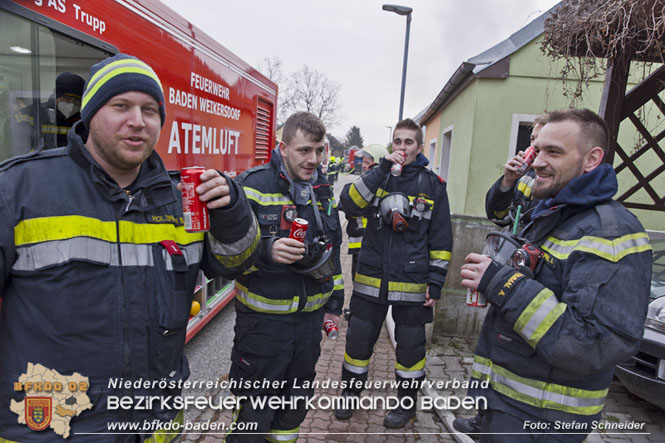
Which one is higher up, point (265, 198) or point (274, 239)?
point (265, 198)

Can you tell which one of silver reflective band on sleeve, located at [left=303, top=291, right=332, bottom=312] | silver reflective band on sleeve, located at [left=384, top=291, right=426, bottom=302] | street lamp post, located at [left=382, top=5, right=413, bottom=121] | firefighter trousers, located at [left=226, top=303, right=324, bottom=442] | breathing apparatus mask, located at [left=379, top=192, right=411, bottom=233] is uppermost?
street lamp post, located at [left=382, top=5, right=413, bottom=121]

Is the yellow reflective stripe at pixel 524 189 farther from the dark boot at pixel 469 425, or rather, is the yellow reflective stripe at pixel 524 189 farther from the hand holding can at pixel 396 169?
the dark boot at pixel 469 425

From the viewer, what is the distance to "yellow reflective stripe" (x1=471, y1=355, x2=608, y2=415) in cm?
177

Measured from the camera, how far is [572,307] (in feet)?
5.45

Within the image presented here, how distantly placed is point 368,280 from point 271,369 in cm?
122

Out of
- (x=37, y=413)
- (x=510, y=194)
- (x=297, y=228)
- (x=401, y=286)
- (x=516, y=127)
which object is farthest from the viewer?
(x=516, y=127)

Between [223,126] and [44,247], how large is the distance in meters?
3.46

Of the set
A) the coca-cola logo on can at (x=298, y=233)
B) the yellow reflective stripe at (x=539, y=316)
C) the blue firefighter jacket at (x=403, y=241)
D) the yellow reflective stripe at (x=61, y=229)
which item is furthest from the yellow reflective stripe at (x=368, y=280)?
the yellow reflective stripe at (x=61, y=229)

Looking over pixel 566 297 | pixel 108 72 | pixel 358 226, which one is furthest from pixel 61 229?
pixel 358 226

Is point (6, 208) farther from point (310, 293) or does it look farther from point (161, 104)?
point (310, 293)

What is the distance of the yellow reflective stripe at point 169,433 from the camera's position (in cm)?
154

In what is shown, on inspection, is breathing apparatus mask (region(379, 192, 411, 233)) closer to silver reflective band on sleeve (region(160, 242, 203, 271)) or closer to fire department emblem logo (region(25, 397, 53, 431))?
silver reflective band on sleeve (region(160, 242, 203, 271))

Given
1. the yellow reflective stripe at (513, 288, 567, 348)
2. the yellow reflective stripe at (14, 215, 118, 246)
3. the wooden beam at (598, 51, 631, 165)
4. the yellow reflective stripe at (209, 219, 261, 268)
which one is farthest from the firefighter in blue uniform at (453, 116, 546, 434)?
the yellow reflective stripe at (14, 215, 118, 246)

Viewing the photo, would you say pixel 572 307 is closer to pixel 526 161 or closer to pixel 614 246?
pixel 614 246
